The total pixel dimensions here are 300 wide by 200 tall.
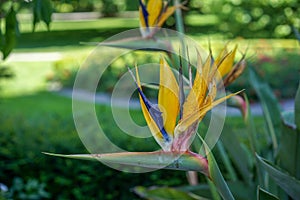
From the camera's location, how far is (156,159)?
102cm

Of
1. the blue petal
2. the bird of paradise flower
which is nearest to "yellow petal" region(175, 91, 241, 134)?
the bird of paradise flower

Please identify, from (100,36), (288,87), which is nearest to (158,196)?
(288,87)

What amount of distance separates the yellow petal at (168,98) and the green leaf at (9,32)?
0.72m

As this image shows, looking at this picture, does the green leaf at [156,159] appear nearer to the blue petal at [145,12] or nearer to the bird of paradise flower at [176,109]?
the bird of paradise flower at [176,109]

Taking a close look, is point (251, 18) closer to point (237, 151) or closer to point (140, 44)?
point (237, 151)

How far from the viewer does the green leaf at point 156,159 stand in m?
1.00

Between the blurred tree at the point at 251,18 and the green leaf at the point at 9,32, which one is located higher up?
the green leaf at the point at 9,32

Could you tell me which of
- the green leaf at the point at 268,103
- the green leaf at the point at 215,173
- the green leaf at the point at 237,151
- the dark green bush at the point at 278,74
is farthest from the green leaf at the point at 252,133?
the dark green bush at the point at 278,74

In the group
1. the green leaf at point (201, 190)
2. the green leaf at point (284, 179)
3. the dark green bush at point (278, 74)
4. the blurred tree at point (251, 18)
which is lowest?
the blurred tree at point (251, 18)

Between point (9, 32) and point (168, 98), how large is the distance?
2.64 feet

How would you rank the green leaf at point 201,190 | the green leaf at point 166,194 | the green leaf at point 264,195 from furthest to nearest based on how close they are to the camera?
Result: the green leaf at point 201,190 < the green leaf at point 166,194 < the green leaf at point 264,195

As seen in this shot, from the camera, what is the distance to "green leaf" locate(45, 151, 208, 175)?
3.28 feet

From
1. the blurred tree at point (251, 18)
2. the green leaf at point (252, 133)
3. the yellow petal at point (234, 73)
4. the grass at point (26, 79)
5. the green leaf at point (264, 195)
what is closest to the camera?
the green leaf at point (264, 195)

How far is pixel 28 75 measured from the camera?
7.79 metres
